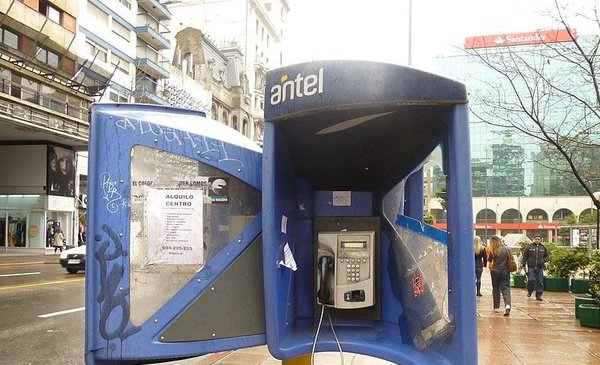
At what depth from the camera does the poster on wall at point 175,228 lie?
286 centimetres

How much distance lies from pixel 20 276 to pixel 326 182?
14.8 m

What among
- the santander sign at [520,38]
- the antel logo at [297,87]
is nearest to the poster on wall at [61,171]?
the santander sign at [520,38]

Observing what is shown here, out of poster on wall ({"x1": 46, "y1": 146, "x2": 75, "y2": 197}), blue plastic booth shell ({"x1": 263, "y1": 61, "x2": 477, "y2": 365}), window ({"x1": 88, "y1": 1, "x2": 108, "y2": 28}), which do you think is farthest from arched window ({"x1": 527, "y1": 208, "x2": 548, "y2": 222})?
blue plastic booth shell ({"x1": 263, "y1": 61, "x2": 477, "y2": 365})

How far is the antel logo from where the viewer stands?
259cm

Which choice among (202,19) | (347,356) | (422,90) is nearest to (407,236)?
(422,90)

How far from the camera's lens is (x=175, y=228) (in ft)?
9.49

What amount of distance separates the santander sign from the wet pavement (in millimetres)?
5046

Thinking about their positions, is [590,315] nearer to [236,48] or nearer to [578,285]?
[578,285]

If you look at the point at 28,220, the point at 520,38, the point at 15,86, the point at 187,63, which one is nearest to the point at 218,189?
the point at 520,38

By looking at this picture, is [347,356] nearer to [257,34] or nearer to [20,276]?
[20,276]

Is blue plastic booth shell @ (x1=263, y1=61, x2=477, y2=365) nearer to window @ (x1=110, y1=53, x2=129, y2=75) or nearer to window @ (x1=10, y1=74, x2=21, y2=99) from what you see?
window @ (x1=10, y1=74, x2=21, y2=99)

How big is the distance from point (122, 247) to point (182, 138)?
2.09 feet

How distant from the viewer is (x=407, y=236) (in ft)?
11.0

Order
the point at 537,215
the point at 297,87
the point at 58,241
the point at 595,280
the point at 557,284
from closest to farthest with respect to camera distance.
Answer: the point at 297,87 < the point at 595,280 < the point at 557,284 < the point at 58,241 < the point at 537,215
